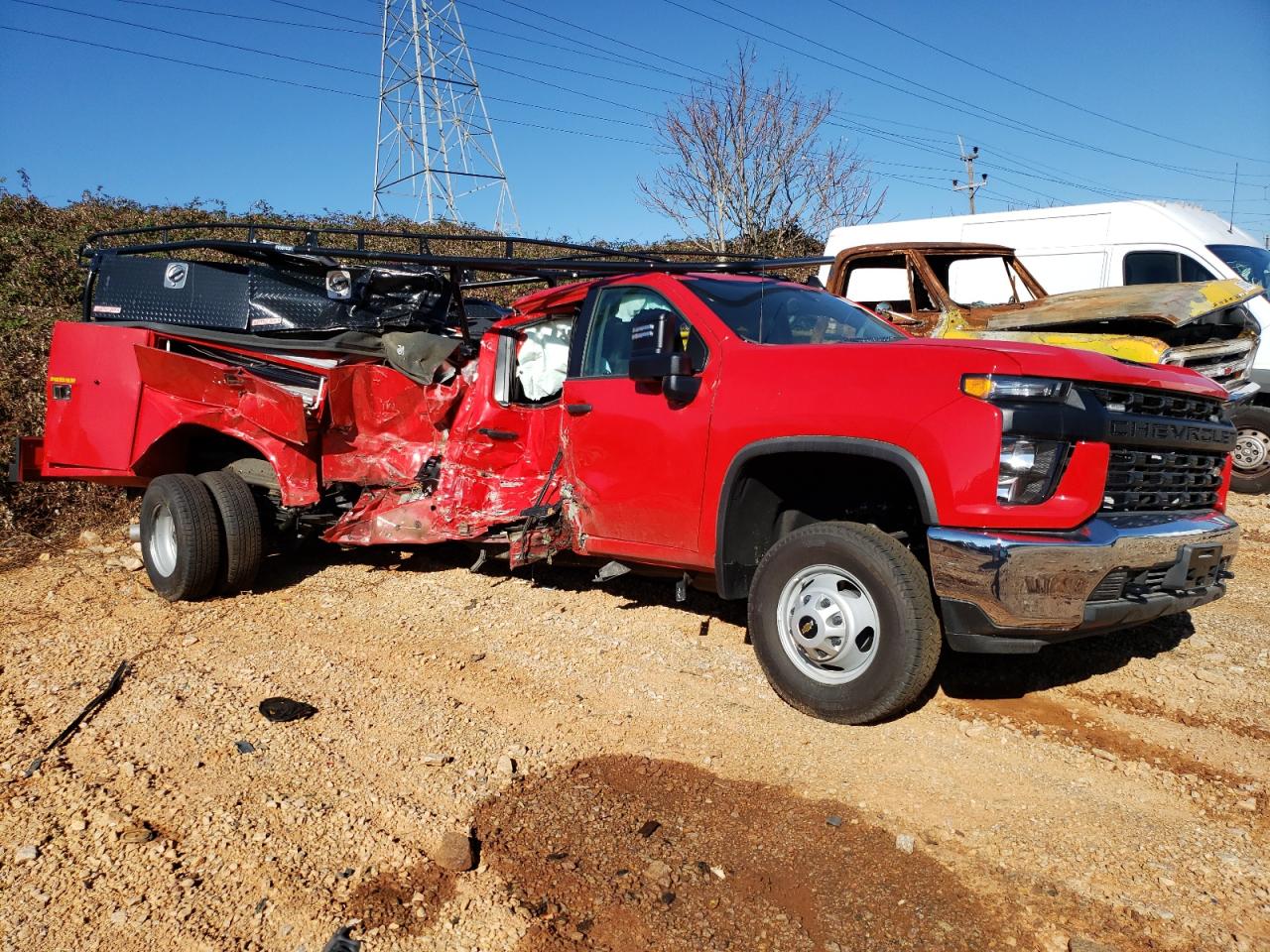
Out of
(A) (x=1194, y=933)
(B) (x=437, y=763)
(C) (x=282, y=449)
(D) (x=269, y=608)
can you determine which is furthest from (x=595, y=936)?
(C) (x=282, y=449)

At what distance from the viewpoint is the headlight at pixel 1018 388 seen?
3.32 metres

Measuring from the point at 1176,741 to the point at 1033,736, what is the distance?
0.58 meters

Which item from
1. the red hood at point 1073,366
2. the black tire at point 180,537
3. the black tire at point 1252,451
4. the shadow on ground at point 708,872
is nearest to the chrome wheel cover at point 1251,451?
the black tire at point 1252,451

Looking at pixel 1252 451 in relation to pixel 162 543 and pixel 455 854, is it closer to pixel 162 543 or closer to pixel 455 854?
pixel 455 854

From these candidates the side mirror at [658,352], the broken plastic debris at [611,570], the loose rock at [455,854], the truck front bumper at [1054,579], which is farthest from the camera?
the broken plastic debris at [611,570]

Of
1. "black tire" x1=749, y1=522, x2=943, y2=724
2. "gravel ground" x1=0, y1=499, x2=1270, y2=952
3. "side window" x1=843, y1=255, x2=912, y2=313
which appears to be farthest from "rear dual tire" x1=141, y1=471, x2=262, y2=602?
"side window" x1=843, y1=255, x2=912, y2=313

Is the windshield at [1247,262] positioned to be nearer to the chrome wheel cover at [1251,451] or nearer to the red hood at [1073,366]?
the chrome wheel cover at [1251,451]

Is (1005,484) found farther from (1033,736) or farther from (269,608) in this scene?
(269,608)

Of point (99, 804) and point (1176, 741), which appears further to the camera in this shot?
point (1176, 741)

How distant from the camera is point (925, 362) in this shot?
11.7 feet

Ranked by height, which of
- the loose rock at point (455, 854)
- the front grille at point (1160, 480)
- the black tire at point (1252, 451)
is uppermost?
the front grille at point (1160, 480)

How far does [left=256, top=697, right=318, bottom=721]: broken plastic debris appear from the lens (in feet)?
13.1

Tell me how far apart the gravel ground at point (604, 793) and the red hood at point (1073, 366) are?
1.49 meters

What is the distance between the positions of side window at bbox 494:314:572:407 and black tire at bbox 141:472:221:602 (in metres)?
2.02
